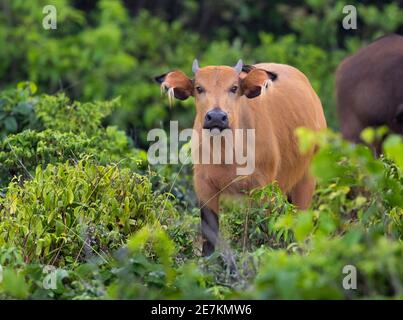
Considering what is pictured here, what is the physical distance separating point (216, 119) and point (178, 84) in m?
0.55

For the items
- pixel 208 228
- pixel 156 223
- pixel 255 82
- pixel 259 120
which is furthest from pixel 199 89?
pixel 156 223

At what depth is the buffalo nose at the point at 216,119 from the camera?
7.25 meters

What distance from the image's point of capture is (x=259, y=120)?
310 inches

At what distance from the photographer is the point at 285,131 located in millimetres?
8164

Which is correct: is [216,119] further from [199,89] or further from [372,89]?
[372,89]

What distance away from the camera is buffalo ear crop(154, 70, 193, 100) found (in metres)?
7.66

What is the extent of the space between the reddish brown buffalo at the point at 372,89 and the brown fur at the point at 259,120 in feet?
5.02

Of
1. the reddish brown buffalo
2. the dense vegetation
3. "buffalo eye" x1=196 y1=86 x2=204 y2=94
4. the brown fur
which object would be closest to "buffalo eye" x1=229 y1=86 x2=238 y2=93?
the brown fur

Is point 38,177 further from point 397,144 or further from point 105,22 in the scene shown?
point 105,22

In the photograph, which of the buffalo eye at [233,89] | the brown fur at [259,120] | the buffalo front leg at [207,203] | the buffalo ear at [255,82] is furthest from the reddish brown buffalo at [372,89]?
the buffalo front leg at [207,203]

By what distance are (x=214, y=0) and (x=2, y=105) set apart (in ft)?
24.7

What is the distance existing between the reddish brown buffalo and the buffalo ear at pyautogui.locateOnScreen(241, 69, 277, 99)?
2.37 m

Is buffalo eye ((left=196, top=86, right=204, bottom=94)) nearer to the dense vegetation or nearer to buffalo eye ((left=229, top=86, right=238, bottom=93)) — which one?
buffalo eye ((left=229, top=86, right=238, bottom=93))

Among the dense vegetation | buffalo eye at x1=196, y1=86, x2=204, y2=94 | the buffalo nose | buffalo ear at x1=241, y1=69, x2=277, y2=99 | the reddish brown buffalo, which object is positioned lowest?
the dense vegetation
